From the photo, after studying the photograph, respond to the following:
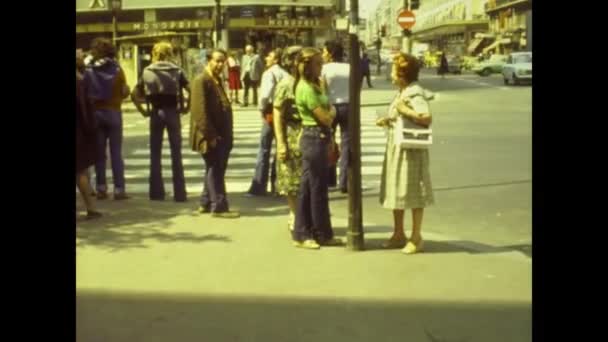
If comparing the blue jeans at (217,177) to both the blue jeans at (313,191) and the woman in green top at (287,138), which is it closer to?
the woman in green top at (287,138)

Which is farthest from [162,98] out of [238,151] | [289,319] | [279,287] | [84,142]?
[238,151]

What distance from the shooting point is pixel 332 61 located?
10.2 meters

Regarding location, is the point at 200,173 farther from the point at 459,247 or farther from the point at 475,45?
the point at 475,45

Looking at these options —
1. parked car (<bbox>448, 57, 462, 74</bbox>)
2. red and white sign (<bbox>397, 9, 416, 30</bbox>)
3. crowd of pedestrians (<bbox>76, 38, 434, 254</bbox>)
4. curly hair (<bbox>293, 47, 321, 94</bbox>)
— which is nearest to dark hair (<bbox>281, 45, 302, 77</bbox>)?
crowd of pedestrians (<bbox>76, 38, 434, 254</bbox>)

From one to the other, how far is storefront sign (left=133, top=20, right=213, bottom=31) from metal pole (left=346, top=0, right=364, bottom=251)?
149 ft

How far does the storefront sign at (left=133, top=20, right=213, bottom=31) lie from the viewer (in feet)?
170

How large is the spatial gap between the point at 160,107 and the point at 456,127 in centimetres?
1042

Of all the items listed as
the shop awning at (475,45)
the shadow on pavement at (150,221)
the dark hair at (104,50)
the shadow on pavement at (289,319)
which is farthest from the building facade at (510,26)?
the shadow on pavement at (289,319)

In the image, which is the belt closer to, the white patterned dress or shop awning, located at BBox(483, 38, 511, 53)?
the white patterned dress

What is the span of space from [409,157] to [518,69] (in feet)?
104

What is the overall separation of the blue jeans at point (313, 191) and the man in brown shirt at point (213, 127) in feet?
4.94

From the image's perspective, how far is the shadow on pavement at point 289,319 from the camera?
4859 millimetres
